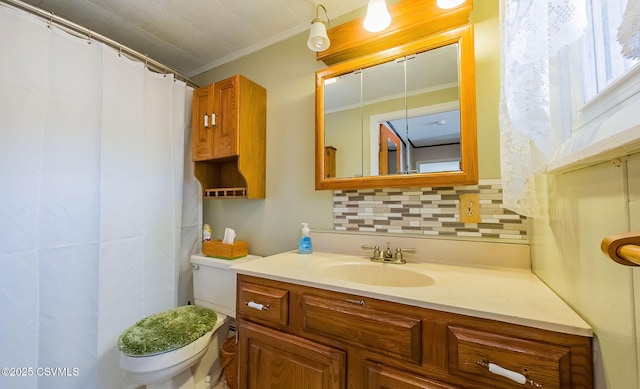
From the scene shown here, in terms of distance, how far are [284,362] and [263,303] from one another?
22cm

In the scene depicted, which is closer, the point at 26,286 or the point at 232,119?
the point at 26,286

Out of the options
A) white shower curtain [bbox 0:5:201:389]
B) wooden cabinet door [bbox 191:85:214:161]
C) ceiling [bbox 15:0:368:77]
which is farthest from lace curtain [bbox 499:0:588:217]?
white shower curtain [bbox 0:5:201:389]

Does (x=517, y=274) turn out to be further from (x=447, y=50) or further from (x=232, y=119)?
(x=232, y=119)

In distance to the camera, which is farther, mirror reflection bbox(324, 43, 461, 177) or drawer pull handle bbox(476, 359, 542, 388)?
mirror reflection bbox(324, 43, 461, 177)

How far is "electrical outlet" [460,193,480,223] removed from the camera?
1075 millimetres

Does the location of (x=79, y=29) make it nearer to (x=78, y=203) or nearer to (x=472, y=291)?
(x=78, y=203)

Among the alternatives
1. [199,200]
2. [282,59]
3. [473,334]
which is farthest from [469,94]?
[199,200]

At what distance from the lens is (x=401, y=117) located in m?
1.17

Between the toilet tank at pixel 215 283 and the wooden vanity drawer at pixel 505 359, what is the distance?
3.86 feet

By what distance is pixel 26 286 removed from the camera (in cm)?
108

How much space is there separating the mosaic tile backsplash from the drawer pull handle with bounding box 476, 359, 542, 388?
1.94 feet

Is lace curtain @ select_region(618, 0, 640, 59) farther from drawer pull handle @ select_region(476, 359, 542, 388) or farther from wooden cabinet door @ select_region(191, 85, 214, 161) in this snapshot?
wooden cabinet door @ select_region(191, 85, 214, 161)

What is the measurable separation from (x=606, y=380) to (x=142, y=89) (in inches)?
86.1

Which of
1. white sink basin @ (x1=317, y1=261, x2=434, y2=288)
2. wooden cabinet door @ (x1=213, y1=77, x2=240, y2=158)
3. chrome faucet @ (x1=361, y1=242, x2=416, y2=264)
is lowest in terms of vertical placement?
white sink basin @ (x1=317, y1=261, x2=434, y2=288)
